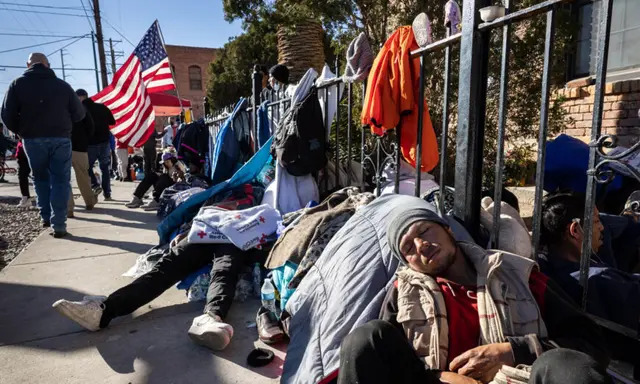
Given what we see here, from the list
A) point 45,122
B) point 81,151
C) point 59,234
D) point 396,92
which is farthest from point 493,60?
point 81,151

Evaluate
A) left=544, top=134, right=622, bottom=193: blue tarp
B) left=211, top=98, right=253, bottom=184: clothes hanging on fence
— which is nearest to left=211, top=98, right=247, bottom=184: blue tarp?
left=211, top=98, right=253, bottom=184: clothes hanging on fence

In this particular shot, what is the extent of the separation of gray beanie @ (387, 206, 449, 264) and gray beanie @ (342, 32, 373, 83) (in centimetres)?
152

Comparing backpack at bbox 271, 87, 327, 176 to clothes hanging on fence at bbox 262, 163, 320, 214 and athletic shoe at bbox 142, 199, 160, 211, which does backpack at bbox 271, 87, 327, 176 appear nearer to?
clothes hanging on fence at bbox 262, 163, 320, 214

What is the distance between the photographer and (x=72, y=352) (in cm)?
246

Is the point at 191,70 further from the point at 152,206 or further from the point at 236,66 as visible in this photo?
the point at 152,206

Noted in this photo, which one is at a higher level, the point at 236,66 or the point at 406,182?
the point at 236,66

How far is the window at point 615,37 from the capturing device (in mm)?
5160

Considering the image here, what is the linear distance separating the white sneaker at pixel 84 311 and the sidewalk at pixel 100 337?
0.09 metres

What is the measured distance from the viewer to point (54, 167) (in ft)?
16.8

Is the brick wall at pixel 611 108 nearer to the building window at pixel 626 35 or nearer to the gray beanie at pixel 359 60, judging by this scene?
the building window at pixel 626 35

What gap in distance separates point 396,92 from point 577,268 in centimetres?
146

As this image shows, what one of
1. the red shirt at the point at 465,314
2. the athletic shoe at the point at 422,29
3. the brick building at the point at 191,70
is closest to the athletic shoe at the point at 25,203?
the athletic shoe at the point at 422,29

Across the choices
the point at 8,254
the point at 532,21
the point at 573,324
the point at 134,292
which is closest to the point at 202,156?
the point at 8,254

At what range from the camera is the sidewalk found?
2234 mm
